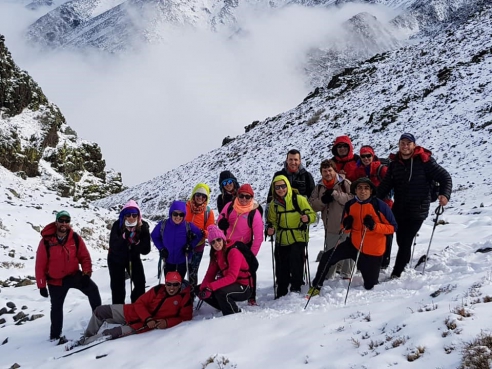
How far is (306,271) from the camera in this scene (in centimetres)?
841

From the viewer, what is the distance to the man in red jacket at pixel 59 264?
7.65 m

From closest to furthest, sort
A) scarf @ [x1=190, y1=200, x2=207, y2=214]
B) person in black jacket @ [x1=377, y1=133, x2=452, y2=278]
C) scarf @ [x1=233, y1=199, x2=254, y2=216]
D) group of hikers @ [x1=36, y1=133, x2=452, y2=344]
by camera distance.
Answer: group of hikers @ [x1=36, y1=133, x2=452, y2=344] < person in black jacket @ [x1=377, y1=133, x2=452, y2=278] < scarf @ [x1=233, y1=199, x2=254, y2=216] < scarf @ [x1=190, y1=200, x2=207, y2=214]

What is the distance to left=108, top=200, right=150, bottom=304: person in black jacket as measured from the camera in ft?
25.3

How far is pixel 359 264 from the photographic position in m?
7.32

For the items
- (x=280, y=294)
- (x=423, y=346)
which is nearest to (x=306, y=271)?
(x=280, y=294)

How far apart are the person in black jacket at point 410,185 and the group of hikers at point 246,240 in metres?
0.02

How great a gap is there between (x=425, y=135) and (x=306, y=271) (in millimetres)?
18794

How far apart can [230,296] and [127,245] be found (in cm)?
216

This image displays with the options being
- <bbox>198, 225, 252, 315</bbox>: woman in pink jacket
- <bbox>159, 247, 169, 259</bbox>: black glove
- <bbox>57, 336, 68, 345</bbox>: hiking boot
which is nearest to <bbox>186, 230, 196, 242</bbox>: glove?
<bbox>159, 247, 169, 259</bbox>: black glove

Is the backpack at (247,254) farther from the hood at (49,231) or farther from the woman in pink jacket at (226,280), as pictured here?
the hood at (49,231)

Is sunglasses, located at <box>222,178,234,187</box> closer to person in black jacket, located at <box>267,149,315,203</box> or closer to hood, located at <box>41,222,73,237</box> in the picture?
person in black jacket, located at <box>267,149,315,203</box>

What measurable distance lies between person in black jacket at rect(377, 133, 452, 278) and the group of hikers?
0.02 meters

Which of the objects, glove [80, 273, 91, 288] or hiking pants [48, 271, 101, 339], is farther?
glove [80, 273, 91, 288]

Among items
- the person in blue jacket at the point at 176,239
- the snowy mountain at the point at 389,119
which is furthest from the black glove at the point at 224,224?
the snowy mountain at the point at 389,119
